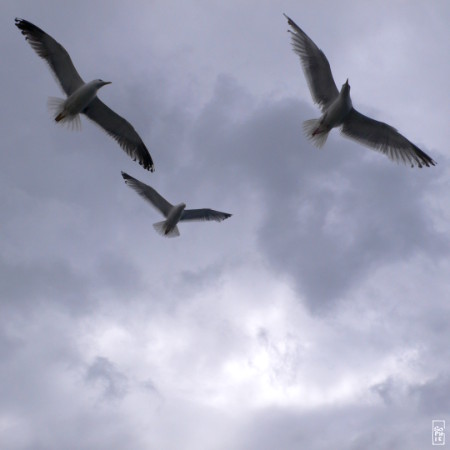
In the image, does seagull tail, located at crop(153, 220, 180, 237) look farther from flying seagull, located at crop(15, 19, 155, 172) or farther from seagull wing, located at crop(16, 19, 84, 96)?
seagull wing, located at crop(16, 19, 84, 96)

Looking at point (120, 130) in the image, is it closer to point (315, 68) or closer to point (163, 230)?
point (163, 230)

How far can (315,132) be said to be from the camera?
73.4 feet

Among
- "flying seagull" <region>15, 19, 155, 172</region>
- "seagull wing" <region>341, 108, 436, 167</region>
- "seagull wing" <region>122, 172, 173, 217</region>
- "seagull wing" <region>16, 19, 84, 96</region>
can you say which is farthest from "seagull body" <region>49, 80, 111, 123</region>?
"seagull wing" <region>341, 108, 436, 167</region>

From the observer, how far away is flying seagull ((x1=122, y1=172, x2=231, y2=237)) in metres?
26.8

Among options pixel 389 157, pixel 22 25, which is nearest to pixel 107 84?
pixel 22 25

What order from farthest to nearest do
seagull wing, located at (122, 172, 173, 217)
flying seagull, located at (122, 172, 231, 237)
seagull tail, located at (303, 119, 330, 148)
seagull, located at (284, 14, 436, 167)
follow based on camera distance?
seagull wing, located at (122, 172, 173, 217) < flying seagull, located at (122, 172, 231, 237) < seagull tail, located at (303, 119, 330, 148) < seagull, located at (284, 14, 436, 167)

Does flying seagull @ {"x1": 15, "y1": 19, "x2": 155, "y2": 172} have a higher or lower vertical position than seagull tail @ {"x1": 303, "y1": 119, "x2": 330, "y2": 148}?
higher

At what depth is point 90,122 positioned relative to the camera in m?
24.5

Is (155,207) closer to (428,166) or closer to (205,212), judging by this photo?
(205,212)

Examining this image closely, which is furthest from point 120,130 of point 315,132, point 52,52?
point 315,132

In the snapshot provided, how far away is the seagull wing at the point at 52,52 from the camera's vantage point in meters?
22.5

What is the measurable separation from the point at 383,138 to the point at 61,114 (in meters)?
9.57

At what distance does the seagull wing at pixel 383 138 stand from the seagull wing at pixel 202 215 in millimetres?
6642

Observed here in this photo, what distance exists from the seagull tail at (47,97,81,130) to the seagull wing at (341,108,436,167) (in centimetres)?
797
